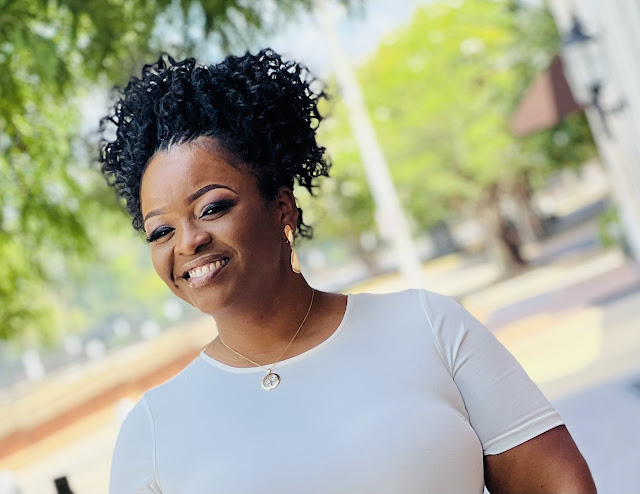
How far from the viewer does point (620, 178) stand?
38.9ft

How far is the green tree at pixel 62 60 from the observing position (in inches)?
156

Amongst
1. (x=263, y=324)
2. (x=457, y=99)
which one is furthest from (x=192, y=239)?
(x=457, y=99)

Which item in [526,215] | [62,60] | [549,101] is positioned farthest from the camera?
[526,215]

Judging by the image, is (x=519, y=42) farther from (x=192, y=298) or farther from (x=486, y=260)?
(x=192, y=298)

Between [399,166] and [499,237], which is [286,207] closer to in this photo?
[399,166]

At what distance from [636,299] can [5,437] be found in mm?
14515

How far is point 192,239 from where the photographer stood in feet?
5.45

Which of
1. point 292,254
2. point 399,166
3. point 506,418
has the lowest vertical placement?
point 506,418

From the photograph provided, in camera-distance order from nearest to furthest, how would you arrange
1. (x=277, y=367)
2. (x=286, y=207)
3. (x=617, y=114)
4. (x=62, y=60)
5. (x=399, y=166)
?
1. (x=277, y=367)
2. (x=286, y=207)
3. (x=62, y=60)
4. (x=617, y=114)
5. (x=399, y=166)

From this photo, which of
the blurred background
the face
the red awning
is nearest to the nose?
the face

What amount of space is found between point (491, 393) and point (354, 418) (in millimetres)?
266

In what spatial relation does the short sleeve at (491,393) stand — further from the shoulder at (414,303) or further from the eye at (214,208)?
the eye at (214,208)

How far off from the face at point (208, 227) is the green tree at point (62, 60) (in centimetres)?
227

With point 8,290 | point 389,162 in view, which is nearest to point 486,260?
point 389,162
